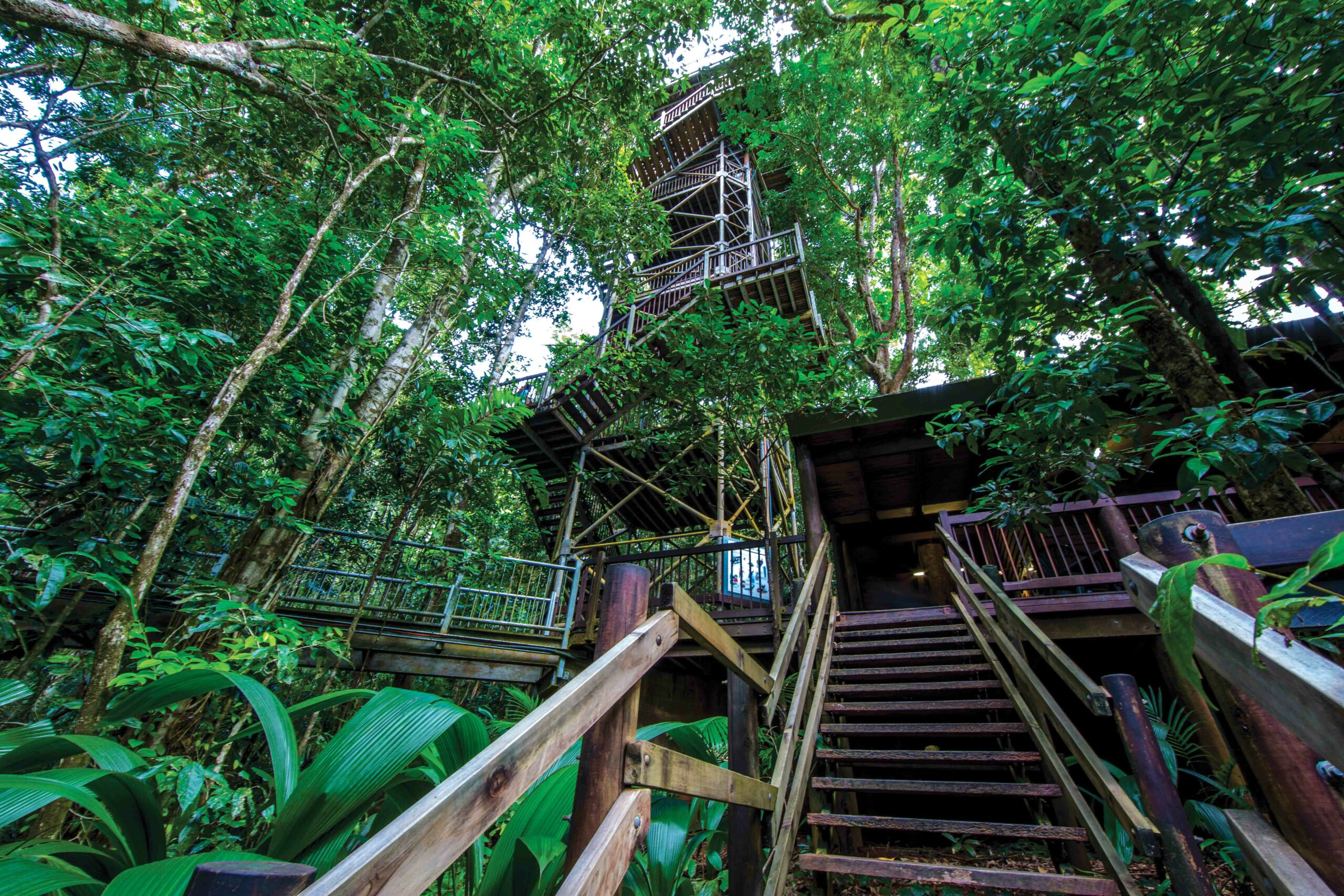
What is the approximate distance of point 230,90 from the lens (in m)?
5.59

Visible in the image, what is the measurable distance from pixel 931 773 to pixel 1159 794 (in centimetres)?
422

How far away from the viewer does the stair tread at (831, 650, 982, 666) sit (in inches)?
180

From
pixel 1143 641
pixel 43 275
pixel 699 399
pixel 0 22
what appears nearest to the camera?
pixel 0 22

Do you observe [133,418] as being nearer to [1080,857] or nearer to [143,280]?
[143,280]

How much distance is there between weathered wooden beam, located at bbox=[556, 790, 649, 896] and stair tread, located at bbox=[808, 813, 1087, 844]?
228cm

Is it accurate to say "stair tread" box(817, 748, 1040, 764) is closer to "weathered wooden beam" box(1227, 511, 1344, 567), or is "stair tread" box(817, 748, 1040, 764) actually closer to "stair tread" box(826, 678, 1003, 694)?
"stair tread" box(826, 678, 1003, 694)

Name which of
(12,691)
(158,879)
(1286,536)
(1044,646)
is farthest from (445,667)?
(1286,536)

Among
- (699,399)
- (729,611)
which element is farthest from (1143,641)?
(699,399)

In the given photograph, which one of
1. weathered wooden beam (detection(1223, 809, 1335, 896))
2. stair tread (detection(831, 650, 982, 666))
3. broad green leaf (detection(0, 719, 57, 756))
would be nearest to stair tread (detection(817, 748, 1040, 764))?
stair tread (detection(831, 650, 982, 666))

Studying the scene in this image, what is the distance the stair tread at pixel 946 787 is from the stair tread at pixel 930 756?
129mm

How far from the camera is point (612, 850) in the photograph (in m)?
1.04

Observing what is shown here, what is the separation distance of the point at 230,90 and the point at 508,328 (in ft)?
15.9

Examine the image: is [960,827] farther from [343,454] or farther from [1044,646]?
[343,454]

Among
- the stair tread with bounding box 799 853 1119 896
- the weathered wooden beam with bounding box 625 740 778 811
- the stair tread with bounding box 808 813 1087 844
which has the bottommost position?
the stair tread with bounding box 799 853 1119 896
